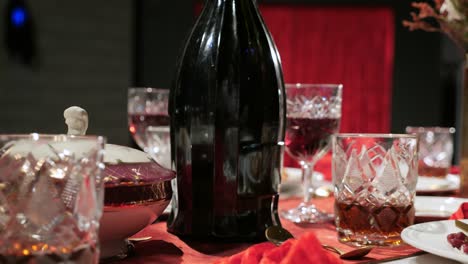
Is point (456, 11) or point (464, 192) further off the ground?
point (456, 11)

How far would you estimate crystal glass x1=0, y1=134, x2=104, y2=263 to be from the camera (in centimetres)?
57

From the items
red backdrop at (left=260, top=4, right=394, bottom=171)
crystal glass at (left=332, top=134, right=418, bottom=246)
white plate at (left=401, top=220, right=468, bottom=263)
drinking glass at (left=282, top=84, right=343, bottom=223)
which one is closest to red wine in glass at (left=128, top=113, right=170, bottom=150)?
drinking glass at (left=282, top=84, right=343, bottom=223)

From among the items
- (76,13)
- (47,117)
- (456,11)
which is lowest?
(47,117)

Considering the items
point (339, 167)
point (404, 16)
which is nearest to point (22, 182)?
point (339, 167)

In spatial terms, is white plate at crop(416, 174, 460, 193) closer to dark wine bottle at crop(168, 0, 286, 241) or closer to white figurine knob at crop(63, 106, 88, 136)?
dark wine bottle at crop(168, 0, 286, 241)

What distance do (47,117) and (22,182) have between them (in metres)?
5.95

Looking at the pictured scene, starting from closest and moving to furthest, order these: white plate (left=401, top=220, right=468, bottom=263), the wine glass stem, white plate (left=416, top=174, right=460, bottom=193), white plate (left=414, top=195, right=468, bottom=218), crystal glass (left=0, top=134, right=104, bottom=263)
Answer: crystal glass (left=0, top=134, right=104, bottom=263) → white plate (left=401, top=220, right=468, bottom=263) → white plate (left=414, top=195, right=468, bottom=218) → the wine glass stem → white plate (left=416, top=174, right=460, bottom=193)

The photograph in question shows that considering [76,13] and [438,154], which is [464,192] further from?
[76,13]

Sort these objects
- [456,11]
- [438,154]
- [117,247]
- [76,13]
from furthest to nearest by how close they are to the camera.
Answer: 1. [76,13]
2. [438,154]
3. [456,11]
4. [117,247]

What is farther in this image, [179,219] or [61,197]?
[179,219]

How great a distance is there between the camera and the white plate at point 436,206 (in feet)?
3.55

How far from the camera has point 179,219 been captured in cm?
94

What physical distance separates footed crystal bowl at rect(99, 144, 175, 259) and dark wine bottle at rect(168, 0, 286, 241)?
12cm

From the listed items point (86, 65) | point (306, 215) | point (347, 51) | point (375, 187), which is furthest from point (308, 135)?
point (347, 51)
